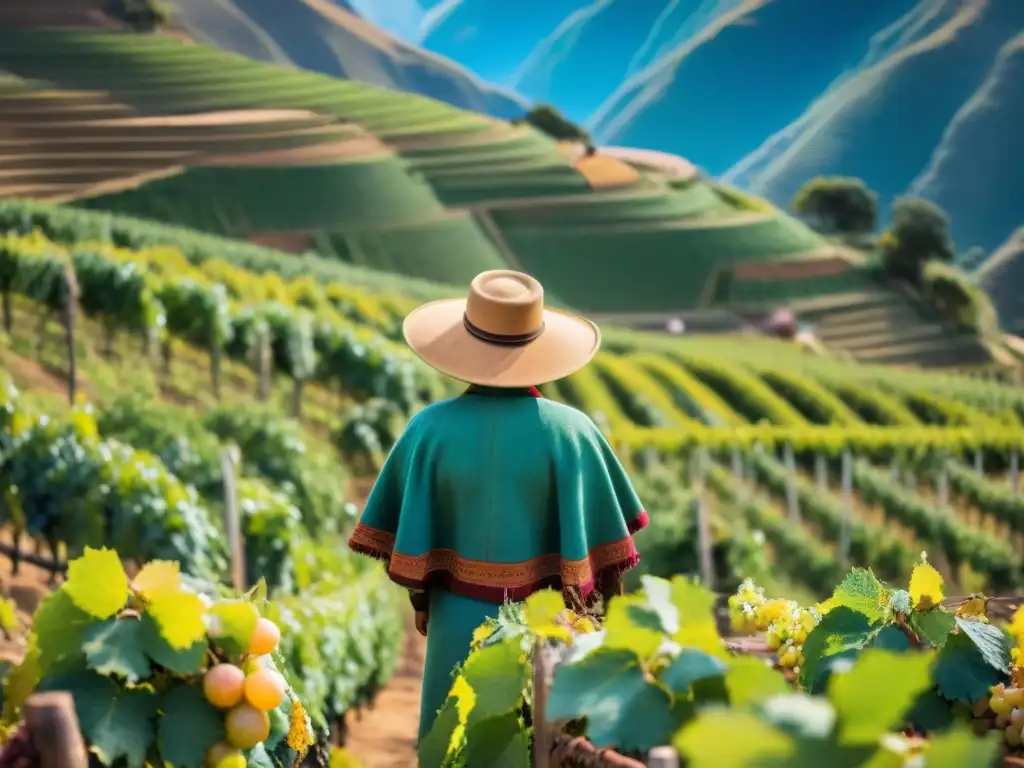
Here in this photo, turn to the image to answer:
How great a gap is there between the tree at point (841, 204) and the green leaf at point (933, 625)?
27570 millimetres

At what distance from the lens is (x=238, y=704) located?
1436mm

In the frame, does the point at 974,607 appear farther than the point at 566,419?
No

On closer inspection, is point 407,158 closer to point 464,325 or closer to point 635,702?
point 464,325

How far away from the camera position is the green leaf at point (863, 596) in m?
1.76

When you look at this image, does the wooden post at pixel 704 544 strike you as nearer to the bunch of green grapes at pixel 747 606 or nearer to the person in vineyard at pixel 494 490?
the person in vineyard at pixel 494 490

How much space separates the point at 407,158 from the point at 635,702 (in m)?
22.0

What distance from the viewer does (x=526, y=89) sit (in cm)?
2706

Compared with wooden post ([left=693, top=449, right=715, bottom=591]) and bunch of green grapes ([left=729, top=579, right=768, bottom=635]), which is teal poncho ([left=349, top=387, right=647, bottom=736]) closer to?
bunch of green grapes ([left=729, top=579, right=768, bottom=635])

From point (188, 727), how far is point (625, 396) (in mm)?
12586

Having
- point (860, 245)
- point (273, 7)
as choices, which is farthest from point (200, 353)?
point (860, 245)

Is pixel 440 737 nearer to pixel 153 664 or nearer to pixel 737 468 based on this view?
pixel 153 664

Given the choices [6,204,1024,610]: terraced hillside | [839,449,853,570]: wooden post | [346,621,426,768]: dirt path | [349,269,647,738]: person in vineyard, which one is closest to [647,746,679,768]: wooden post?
[349,269,647,738]: person in vineyard

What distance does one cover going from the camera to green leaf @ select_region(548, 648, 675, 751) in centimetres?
→ 126

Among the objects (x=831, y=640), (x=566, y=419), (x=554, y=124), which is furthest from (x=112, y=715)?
(x=554, y=124)
